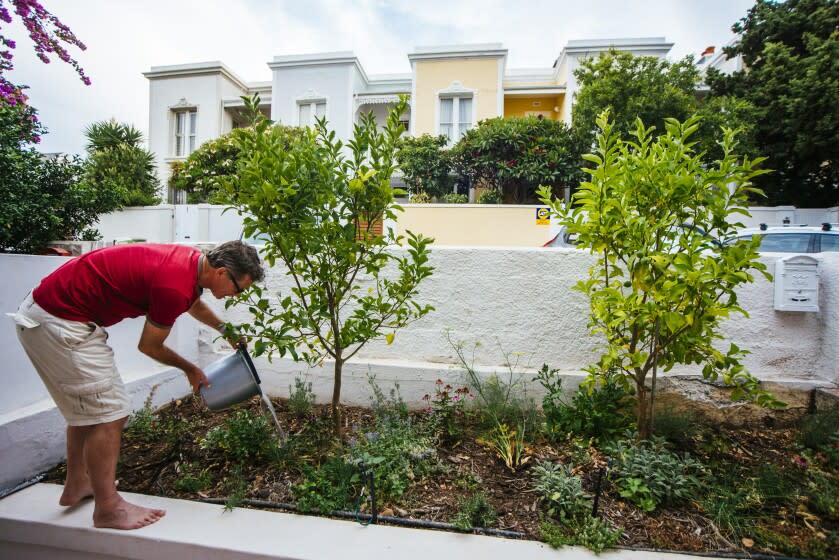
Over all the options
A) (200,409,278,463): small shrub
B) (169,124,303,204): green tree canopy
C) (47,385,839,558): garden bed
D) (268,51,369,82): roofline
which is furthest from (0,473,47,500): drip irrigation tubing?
(268,51,369,82): roofline

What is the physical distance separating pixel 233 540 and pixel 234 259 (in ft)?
4.44

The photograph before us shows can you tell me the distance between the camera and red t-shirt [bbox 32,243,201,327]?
2088 mm

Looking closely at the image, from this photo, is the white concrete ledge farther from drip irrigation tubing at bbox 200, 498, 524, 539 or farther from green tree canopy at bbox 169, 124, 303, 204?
green tree canopy at bbox 169, 124, 303, 204

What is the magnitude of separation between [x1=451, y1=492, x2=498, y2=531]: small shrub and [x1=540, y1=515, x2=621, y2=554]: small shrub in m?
0.26

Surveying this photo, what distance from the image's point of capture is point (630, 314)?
8.06 ft

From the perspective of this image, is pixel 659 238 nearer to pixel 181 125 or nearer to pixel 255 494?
pixel 255 494

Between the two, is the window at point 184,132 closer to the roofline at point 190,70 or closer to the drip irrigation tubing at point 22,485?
the roofline at point 190,70

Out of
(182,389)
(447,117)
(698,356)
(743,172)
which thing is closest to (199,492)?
(182,389)

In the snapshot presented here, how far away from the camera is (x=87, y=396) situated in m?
2.10

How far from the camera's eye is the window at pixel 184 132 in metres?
21.0

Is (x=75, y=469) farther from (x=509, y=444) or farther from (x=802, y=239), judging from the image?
(x=802, y=239)

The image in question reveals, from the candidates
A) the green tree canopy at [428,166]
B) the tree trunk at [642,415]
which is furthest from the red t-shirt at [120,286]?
the green tree canopy at [428,166]

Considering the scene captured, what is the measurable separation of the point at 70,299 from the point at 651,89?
15378mm

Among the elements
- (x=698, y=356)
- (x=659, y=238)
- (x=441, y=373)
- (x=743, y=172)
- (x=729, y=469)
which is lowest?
(x=729, y=469)
